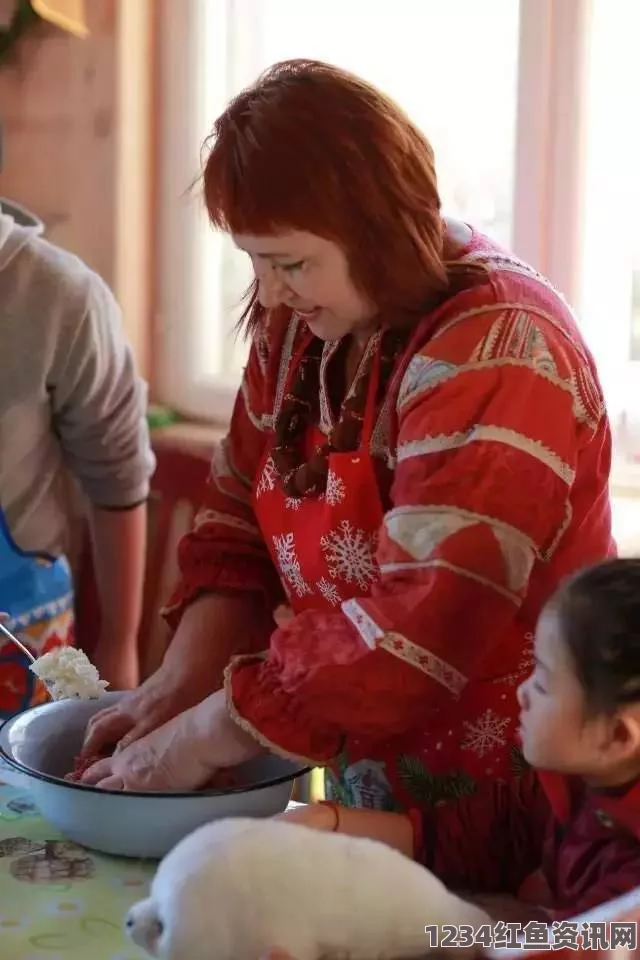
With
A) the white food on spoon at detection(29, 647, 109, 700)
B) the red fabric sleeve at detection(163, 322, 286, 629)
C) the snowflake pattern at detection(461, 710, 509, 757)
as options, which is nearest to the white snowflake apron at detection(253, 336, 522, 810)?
the snowflake pattern at detection(461, 710, 509, 757)

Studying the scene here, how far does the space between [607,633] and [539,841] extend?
0.20 meters

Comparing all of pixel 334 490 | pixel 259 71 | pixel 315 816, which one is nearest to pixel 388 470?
pixel 334 490

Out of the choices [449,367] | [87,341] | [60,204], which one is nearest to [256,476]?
[449,367]

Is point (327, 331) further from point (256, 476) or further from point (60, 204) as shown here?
point (60, 204)

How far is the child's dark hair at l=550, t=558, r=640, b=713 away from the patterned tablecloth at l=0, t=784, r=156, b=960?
0.33 m

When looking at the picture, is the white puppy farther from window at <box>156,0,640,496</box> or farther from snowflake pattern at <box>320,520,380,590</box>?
window at <box>156,0,640,496</box>

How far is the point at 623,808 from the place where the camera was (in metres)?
0.77

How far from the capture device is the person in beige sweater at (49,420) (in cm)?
160

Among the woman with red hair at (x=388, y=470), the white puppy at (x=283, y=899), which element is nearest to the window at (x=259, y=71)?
the woman with red hair at (x=388, y=470)

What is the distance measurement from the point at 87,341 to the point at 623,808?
1.07m

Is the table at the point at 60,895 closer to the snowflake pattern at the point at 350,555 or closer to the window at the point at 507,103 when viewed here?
the snowflake pattern at the point at 350,555

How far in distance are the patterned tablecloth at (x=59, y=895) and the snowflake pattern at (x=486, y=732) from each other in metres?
0.26

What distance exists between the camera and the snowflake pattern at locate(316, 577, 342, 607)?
100 cm

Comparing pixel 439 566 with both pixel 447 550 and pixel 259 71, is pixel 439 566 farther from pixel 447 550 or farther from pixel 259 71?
pixel 259 71
